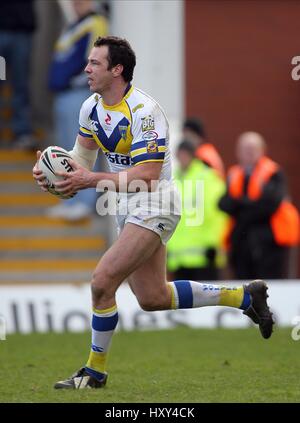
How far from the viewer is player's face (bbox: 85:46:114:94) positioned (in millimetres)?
7836

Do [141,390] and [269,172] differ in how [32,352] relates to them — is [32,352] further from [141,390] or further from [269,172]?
[269,172]

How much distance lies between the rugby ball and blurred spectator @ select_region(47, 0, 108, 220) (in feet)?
21.5

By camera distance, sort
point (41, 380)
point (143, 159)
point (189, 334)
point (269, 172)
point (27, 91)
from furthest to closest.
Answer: point (27, 91) < point (269, 172) < point (189, 334) < point (41, 380) < point (143, 159)

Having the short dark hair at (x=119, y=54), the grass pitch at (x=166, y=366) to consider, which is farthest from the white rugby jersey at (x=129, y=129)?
the grass pitch at (x=166, y=366)

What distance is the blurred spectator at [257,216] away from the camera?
43.3ft

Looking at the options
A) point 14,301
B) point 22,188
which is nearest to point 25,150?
point 22,188

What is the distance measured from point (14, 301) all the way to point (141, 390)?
4.97 meters

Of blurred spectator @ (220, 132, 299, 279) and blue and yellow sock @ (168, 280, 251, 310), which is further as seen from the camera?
blurred spectator @ (220, 132, 299, 279)

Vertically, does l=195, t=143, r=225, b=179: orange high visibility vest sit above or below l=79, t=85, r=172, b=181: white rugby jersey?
below

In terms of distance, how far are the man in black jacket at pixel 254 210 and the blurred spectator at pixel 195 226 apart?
0.66 ft

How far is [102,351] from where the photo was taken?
7.91 meters

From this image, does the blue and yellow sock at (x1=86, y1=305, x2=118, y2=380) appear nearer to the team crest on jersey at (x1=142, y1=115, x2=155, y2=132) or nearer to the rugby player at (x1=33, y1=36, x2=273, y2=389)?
the rugby player at (x1=33, y1=36, x2=273, y2=389)

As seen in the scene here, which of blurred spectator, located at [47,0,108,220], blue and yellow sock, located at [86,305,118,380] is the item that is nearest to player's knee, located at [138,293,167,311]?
blue and yellow sock, located at [86,305,118,380]

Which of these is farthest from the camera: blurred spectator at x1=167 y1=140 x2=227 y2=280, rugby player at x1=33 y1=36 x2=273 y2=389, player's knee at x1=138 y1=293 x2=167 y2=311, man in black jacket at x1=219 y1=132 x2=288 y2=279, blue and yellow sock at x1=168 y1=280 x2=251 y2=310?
man in black jacket at x1=219 y1=132 x2=288 y2=279
